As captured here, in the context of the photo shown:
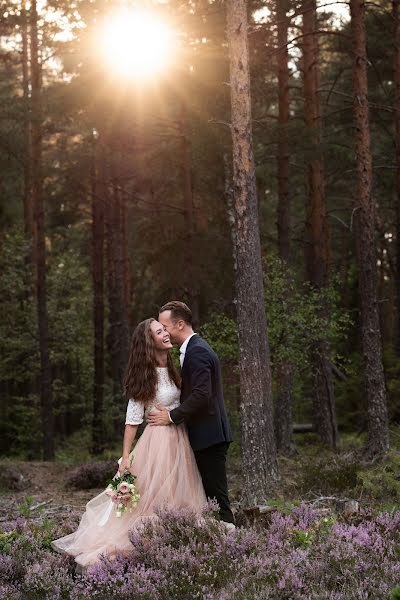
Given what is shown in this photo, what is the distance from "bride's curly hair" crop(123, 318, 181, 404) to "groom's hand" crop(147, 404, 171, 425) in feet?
0.47

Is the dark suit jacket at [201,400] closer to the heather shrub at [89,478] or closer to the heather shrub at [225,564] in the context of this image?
the heather shrub at [225,564]

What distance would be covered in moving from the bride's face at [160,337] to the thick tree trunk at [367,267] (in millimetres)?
8597

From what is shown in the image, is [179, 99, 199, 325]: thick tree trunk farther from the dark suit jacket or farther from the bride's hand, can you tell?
the bride's hand

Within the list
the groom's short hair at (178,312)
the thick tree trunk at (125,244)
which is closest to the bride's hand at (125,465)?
the groom's short hair at (178,312)

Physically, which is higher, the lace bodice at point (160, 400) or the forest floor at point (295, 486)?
the lace bodice at point (160, 400)

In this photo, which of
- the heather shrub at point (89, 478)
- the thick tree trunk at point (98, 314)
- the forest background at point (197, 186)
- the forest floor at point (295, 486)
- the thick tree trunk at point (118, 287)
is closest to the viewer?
the forest floor at point (295, 486)

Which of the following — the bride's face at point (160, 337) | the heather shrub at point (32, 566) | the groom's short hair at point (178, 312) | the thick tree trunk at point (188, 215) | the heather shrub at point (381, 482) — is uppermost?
the thick tree trunk at point (188, 215)

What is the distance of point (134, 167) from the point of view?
2169 cm

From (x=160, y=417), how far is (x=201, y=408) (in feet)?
1.30

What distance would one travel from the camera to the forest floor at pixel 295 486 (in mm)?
11258

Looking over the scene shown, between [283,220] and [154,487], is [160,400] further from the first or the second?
[283,220]

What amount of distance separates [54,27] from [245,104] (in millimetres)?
9104

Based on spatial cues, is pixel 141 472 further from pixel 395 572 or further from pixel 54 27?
pixel 54 27

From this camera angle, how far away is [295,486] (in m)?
12.5
